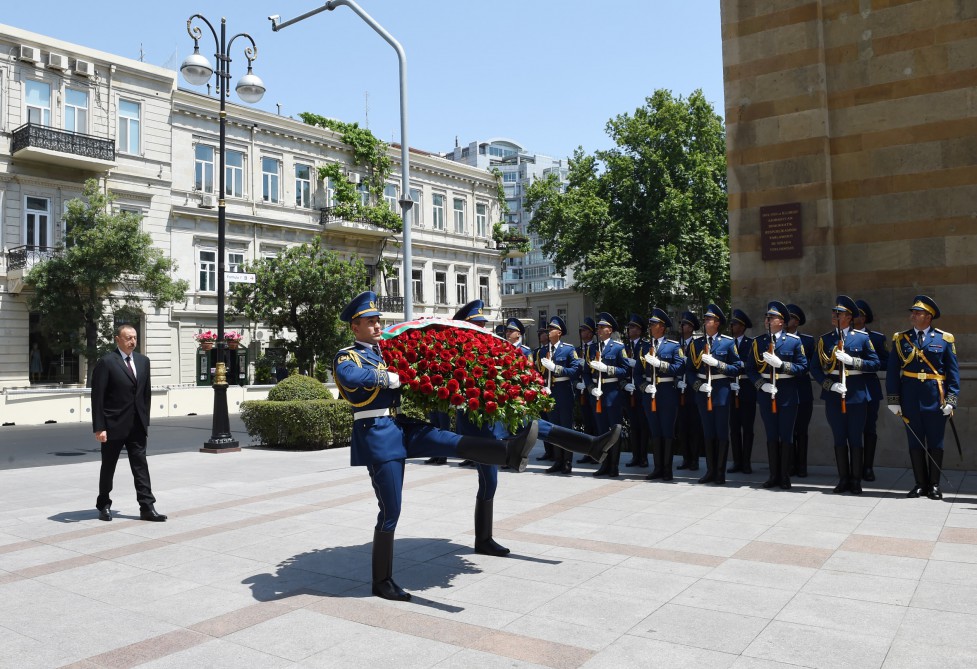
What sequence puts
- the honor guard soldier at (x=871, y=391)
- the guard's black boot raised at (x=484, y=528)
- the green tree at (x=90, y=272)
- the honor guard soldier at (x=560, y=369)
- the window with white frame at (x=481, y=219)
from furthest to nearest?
the window with white frame at (x=481, y=219)
the green tree at (x=90, y=272)
the honor guard soldier at (x=560, y=369)
the honor guard soldier at (x=871, y=391)
the guard's black boot raised at (x=484, y=528)

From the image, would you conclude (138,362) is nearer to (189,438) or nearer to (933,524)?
(933,524)

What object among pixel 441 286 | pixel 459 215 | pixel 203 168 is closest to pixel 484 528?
pixel 203 168

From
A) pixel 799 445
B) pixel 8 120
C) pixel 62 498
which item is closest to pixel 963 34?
pixel 799 445

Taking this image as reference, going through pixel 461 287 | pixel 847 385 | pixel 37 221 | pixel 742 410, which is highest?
pixel 37 221

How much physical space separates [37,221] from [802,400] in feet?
104

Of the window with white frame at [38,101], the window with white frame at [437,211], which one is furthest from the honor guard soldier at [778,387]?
the window with white frame at [437,211]

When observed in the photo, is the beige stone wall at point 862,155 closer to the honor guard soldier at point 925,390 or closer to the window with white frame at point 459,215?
the honor guard soldier at point 925,390

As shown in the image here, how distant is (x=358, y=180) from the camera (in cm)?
4500

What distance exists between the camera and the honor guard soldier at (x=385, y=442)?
18.1 feet

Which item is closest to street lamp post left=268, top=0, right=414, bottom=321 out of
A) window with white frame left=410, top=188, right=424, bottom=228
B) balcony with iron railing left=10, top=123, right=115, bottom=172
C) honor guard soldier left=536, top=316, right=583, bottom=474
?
honor guard soldier left=536, top=316, right=583, bottom=474

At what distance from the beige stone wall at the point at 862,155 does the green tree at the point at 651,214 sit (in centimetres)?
2652

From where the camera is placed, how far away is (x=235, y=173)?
38.9m

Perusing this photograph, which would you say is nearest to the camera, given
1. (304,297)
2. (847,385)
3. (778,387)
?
(847,385)

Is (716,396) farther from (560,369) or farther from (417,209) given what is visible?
(417,209)
